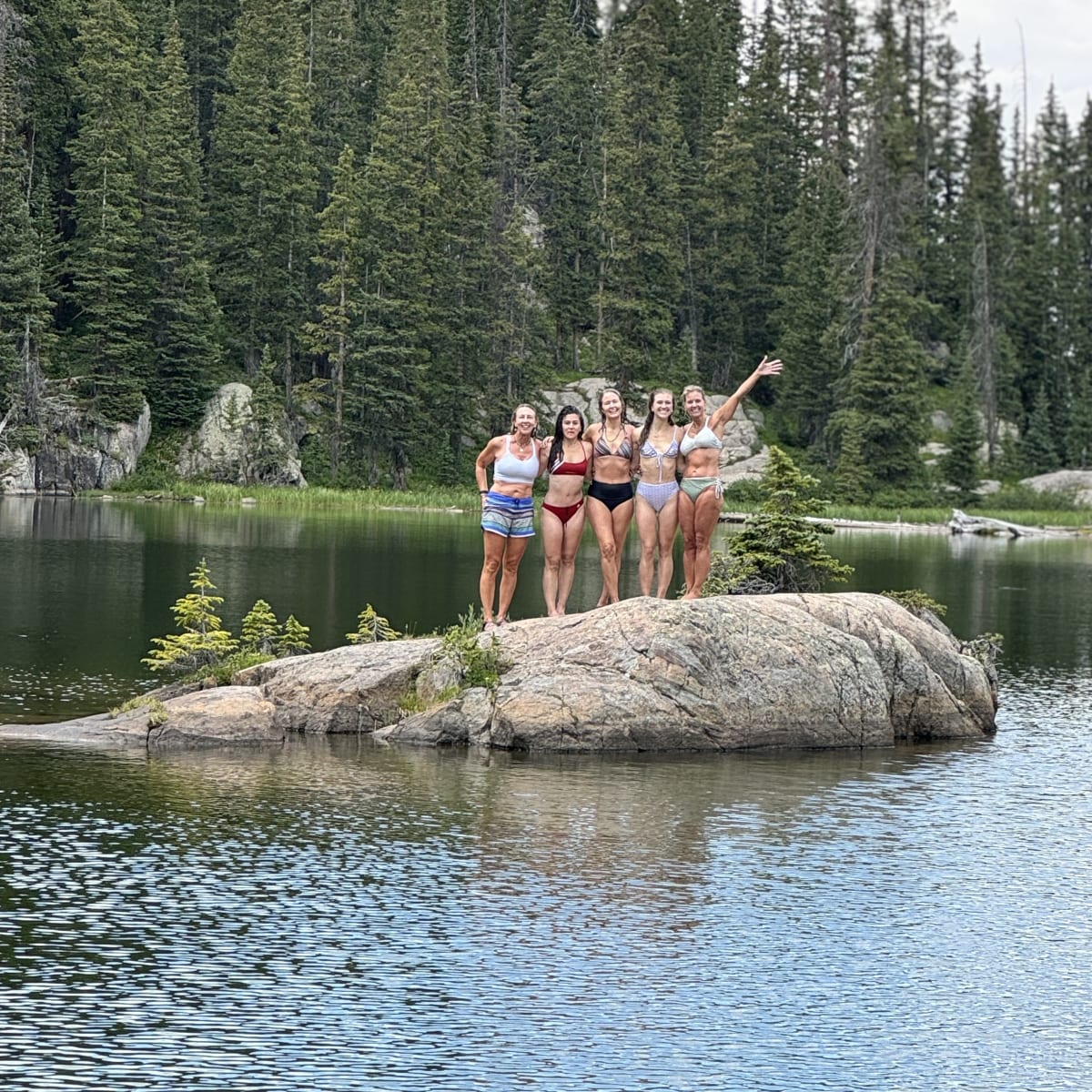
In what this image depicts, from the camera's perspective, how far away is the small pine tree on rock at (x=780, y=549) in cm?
2638

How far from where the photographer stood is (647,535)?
19828mm

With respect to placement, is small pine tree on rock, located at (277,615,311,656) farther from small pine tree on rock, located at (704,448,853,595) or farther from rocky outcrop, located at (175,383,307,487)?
rocky outcrop, located at (175,383,307,487)

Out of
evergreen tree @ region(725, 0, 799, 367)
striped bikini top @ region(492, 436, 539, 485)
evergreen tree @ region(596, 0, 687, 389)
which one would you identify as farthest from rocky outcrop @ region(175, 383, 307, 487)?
striped bikini top @ region(492, 436, 539, 485)

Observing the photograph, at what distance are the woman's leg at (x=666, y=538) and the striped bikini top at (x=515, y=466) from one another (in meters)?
1.61

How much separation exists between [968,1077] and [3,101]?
7500 centimetres

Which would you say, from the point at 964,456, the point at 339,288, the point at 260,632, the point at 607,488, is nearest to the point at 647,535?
the point at 607,488

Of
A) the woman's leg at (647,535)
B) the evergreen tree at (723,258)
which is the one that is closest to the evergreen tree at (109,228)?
the evergreen tree at (723,258)

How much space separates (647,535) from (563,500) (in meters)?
1.19

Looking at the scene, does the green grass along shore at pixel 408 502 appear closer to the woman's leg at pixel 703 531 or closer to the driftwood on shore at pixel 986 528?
the driftwood on shore at pixel 986 528

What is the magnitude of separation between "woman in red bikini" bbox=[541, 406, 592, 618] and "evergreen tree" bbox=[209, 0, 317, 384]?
221 feet

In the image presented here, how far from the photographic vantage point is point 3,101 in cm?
7556

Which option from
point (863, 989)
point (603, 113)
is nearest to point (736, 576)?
point (863, 989)

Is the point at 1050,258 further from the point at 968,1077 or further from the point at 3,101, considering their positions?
the point at 968,1077

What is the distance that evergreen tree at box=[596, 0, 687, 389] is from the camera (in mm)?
92500
